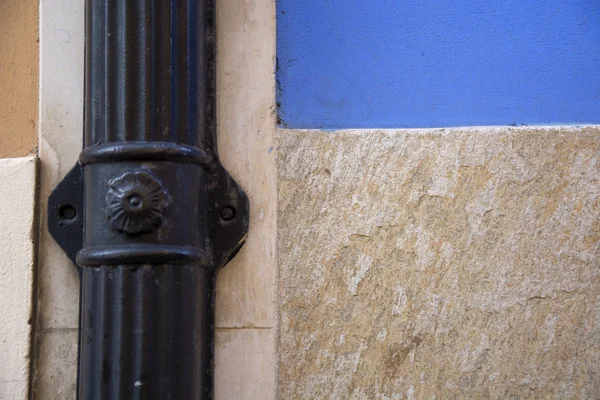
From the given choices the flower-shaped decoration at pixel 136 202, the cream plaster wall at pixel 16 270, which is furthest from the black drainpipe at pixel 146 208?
the cream plaster wall at pixel 16 270

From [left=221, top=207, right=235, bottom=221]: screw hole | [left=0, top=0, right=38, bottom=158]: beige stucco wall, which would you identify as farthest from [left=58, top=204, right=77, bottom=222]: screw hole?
[left=221, top=207, right=235, bottom=221]: screw hole

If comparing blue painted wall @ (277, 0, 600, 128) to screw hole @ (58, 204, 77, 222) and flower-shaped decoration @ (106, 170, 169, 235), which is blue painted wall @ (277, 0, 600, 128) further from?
screw hole @ (58, 204, 77, 222)

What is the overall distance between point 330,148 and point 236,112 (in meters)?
0.20

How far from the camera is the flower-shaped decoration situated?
1.12 meters

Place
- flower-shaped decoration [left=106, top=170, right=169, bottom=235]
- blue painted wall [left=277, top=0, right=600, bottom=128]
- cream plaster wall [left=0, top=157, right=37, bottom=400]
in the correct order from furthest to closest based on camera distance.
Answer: blue painted wall [left=277, top=0, right=600, bottom=128], cream plaster wall [left=0, top=157, right=37, bottom=400], flower-shaped decoration [left=106, top=170, right=169, bottom=235]

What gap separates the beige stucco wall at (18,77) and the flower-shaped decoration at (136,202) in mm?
295

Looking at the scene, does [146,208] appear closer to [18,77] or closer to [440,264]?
[18,77]

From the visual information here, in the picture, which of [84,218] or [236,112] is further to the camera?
[236,112]

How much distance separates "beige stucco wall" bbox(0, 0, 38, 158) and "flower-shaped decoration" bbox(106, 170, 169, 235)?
295mm

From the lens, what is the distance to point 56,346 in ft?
4.12

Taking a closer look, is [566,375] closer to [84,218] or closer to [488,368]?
[488,368]

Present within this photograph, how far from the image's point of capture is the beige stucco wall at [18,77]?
1314mm

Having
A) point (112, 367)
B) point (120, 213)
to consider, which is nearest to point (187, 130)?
point (120, 213)

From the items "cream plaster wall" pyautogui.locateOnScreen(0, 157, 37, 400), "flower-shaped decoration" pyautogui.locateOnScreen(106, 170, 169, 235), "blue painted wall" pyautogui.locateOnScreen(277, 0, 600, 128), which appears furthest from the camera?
"blue painted wall" pyautogui.locateOnScreen(277, 0, 600, 128)
